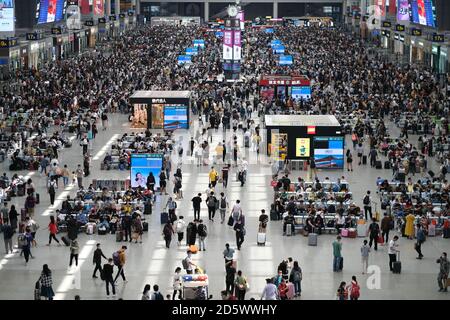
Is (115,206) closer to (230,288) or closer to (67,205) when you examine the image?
(67,205)

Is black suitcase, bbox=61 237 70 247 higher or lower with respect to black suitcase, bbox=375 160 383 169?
lower

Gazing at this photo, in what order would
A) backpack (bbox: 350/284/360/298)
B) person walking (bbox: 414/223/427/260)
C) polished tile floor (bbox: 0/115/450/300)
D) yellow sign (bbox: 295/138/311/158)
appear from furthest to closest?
yellow sign (bbox: 295/138/311/158)
person walking (bbox: 414/223/427/260)
polished tile floor (bbox: 0/115/450/300)
backpack (bbox: 350/284/360/298)

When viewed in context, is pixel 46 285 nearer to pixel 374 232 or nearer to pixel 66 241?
pixel 66 241

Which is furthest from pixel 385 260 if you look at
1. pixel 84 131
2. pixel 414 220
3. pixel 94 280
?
pixel 84 131

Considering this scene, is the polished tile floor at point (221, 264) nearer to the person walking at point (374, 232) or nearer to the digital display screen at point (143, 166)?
the person walking at point (374, 232)

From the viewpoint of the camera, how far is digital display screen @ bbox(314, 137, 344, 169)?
3456 cm

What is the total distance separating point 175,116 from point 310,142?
34.0ft

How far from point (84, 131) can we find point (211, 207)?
53.5 ft

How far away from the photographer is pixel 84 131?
135 ft

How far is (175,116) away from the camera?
4375 cm

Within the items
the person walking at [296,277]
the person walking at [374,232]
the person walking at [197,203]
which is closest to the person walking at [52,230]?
the person walking at [197,203]

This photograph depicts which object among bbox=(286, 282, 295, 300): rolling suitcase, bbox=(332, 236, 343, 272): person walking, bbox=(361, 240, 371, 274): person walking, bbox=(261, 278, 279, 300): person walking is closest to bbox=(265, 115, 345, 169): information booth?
bbox=(361, 240, 371, 274): person walking

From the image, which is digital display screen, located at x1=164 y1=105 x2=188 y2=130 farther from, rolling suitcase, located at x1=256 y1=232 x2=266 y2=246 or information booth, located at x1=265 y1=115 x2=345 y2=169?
rolling suitcase, located at x1=256 y1=232 x2=266 y2=246
